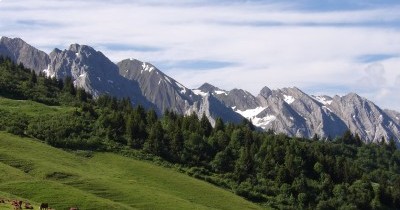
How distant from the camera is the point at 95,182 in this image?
98125 millimetres

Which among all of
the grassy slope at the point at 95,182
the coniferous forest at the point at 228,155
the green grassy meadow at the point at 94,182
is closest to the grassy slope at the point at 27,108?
the coniferous forest at the point at 228,155

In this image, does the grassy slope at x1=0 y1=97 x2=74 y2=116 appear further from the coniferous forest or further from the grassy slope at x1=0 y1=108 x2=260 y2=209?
the grassy slope at x1=0 y1=108 x2=260 y2=209

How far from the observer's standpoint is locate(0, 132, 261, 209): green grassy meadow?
80.3m

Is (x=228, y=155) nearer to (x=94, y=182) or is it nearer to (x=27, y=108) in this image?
(x=27, y=108)

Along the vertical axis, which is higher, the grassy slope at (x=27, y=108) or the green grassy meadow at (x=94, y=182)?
the grassy slope at (x=27, y=108)

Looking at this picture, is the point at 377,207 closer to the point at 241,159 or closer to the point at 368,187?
the point at 368,187

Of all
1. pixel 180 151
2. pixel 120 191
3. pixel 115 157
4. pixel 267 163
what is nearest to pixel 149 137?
pixel 180 151

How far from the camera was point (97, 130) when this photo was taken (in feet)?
508

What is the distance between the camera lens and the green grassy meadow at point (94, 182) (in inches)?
3162

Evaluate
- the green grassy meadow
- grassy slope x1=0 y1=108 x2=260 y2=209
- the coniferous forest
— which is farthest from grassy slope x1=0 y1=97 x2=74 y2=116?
the green grassy meadow

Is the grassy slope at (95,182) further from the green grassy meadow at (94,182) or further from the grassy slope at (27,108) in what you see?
the grassy slope at (27,108)

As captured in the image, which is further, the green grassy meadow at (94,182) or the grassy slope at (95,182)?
the grassy slope at (95,182)

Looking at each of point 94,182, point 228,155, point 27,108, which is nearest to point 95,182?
point 94,182

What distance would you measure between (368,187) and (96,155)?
259 ft
